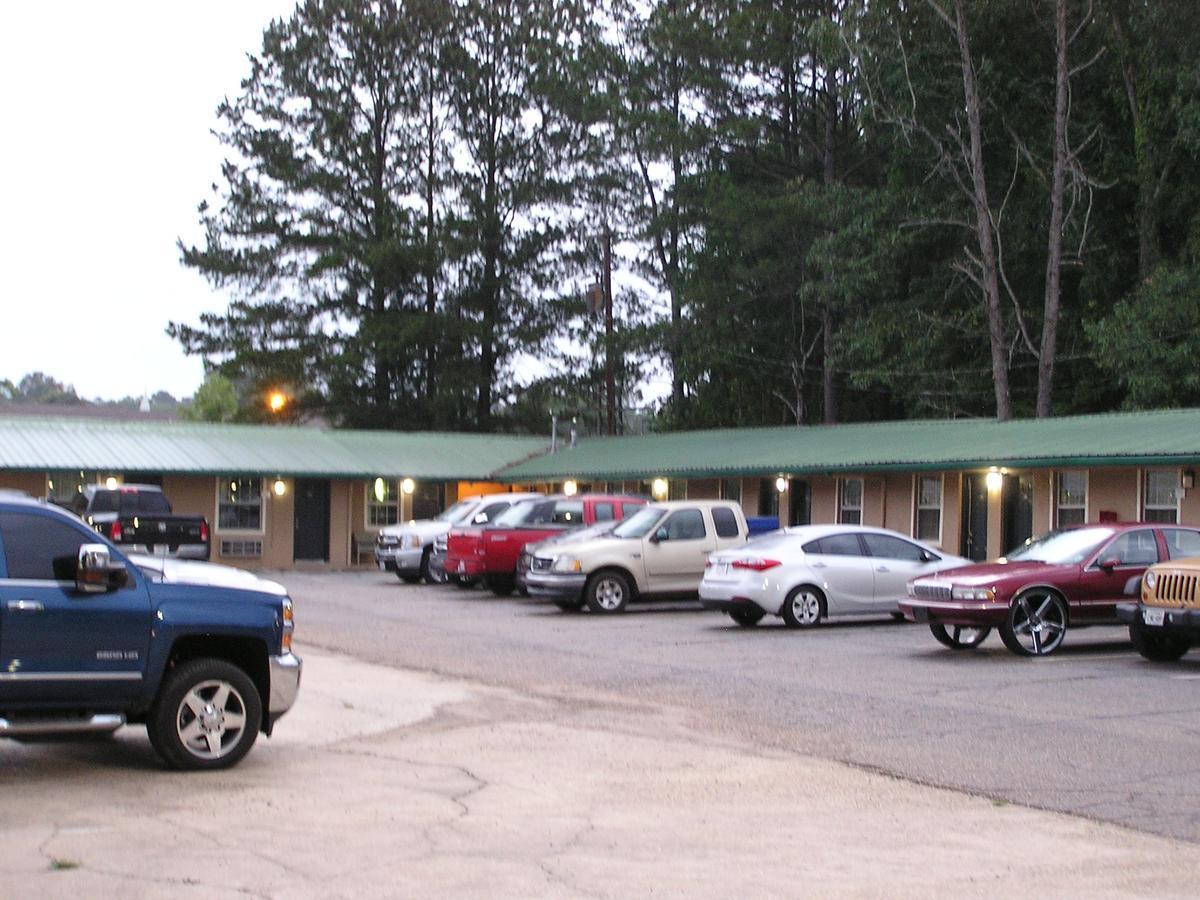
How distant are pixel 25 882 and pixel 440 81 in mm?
58459

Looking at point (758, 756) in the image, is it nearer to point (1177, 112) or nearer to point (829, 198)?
point (1177, 112)

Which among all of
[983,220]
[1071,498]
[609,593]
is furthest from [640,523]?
[983,220]

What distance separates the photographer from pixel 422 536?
A: 34.3 meters

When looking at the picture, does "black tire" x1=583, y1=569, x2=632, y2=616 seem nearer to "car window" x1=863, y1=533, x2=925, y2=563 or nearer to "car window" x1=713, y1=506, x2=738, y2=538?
"car window" x1=713, y1=506, x2=738, y2=538

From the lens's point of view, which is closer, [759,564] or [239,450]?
[759,564]

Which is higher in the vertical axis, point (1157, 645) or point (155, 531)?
point (155, 531)

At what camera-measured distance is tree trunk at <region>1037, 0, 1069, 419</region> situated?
1676 inches

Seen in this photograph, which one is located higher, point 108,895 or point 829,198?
point 829,198

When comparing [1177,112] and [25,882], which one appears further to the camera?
[1177,112]

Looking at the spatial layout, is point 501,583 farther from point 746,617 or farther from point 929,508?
point 929,508

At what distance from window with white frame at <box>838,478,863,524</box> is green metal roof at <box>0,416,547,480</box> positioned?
1382 cm

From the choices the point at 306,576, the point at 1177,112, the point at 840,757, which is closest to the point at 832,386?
the point at 1177,112

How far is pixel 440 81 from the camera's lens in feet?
209

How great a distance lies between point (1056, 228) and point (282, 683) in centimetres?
3598
